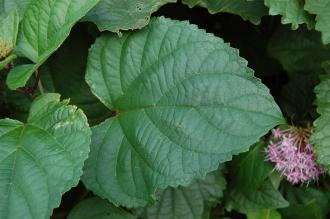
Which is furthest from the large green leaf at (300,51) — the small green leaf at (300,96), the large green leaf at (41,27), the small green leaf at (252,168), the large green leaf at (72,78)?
the large green leaf at (41,27)

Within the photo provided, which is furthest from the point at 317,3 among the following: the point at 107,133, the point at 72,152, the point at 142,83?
the point at 72,152

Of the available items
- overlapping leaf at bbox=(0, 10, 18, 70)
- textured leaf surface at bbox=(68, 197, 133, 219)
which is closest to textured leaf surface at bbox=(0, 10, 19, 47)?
overlapping leaf at bbox=(0, 10, 18, 70)

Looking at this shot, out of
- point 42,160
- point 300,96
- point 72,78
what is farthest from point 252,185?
point 42,160

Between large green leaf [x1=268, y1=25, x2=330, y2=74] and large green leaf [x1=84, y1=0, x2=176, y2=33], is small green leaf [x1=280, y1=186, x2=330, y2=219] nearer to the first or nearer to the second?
large green leaf [x1=268, y1=25, x2=330, y2=74]

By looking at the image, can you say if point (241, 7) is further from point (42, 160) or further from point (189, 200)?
point (42, 160)

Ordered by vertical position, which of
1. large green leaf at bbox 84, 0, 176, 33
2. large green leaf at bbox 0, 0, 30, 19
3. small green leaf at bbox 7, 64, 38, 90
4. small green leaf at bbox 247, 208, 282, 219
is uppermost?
large green leaf at bbox 84, 0, 176, 33
